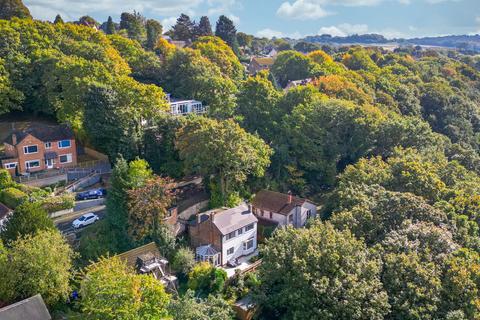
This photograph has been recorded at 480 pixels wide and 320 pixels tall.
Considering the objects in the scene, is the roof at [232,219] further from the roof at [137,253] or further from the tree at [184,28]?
the tree at [184,28]

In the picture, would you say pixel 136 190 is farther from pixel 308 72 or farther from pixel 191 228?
pixel 308 72

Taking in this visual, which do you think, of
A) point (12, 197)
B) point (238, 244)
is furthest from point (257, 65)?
point (12, 197)

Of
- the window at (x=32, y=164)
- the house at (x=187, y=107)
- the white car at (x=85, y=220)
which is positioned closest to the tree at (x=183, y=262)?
the white car at (x=85, y=220)

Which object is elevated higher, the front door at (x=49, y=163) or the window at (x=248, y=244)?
the front door at (x=49, y=163)

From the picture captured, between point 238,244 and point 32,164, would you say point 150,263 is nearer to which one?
point 238,244

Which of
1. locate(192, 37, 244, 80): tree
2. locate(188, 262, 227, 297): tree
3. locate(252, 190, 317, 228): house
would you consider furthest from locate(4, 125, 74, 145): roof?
locate(192, 37, 244, 80): tree

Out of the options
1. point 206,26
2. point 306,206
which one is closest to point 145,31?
point 206,26

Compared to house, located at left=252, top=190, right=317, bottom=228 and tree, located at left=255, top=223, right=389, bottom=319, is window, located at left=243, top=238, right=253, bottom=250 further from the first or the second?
tree, located at left=255, top=223, right=389, bottom=319

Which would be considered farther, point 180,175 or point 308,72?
point 308,72
